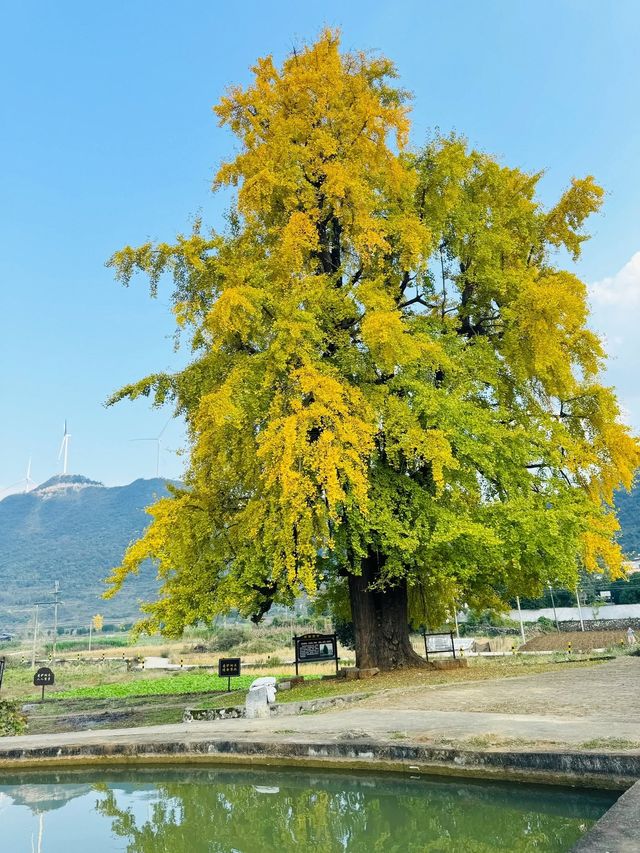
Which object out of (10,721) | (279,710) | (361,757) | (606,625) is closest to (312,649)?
(279,710)

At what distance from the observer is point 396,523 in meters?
14.9

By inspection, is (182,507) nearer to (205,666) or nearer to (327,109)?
(327,109)

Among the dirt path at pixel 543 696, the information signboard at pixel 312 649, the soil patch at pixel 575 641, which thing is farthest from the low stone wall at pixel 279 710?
the soil patch at pixel 575 641

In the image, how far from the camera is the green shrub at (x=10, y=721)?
45.6 feet

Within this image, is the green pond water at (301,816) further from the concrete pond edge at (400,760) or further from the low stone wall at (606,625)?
the low stone wall at (606,625)

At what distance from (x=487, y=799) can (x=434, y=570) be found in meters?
8.93

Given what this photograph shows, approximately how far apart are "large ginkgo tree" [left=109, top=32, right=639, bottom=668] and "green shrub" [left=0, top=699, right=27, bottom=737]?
139 inches

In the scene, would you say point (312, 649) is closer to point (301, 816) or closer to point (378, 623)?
point (378, 623)

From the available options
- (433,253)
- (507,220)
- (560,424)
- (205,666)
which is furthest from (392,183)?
(205,666)

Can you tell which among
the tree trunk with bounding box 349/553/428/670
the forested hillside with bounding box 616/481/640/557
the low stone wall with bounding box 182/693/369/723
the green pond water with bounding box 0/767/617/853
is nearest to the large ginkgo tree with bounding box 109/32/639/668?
the tree trunk with bounding box 349/553/428/670

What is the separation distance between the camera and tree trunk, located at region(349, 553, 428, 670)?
1734 centimetres

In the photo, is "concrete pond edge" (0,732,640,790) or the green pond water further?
"concrete pond edge" (0,732,640,790)

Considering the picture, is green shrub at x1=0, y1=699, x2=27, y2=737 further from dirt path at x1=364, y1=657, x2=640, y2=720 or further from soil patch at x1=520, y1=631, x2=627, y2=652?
soil patch at x1=520, y1=631, x2=627, y2=652

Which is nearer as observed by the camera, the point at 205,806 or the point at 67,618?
the point at 205,806
